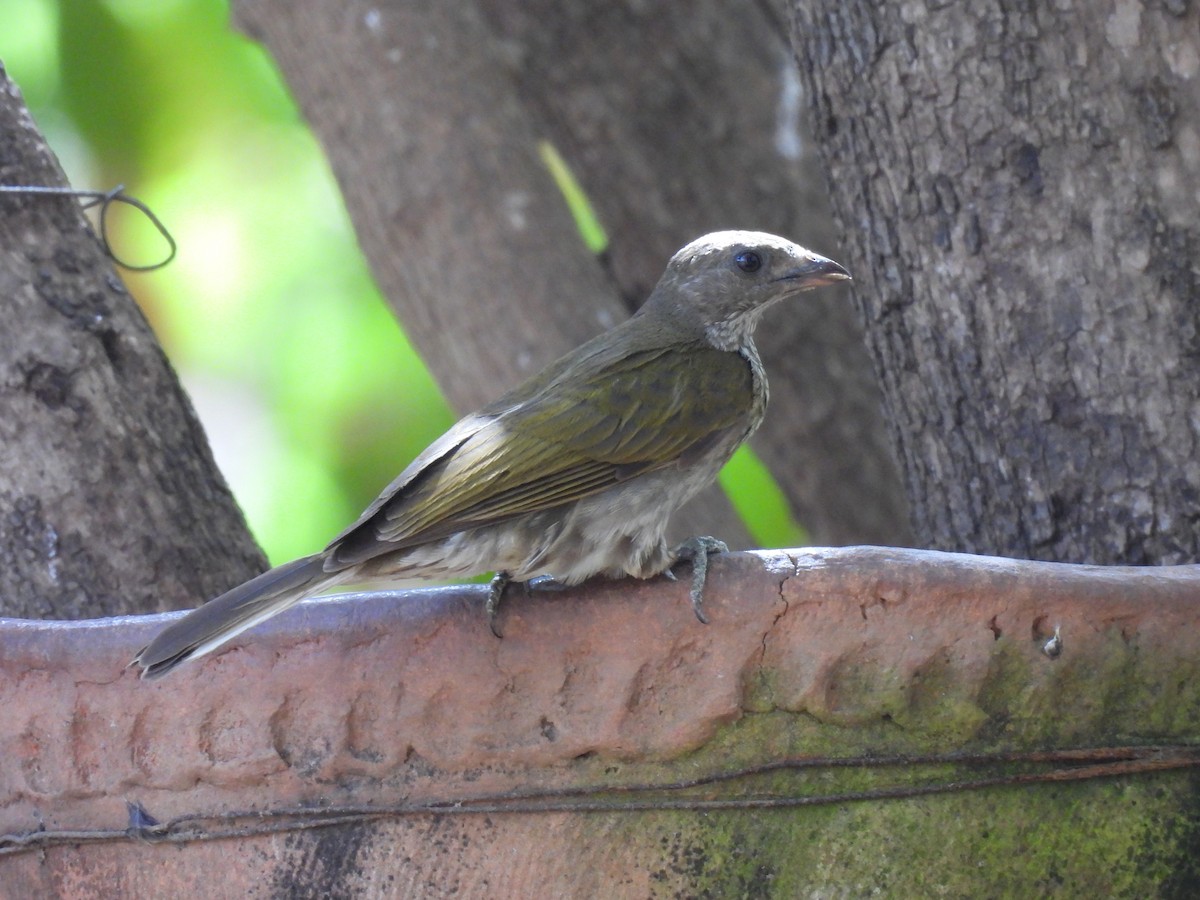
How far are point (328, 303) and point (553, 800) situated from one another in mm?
4842

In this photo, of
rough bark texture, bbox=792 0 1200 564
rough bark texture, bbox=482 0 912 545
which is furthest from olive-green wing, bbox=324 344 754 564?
rough bark texture, bbox=482 0 912 545

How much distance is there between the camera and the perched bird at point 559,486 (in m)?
2.55

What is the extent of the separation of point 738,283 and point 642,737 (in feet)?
4.75

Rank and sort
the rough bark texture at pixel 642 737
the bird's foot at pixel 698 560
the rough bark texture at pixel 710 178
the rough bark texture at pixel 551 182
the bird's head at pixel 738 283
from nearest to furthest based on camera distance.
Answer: the rough bark texture at pixel 642 737 < the bird's foot at pixel 698 560 < the bird's head at pixel 738 283 < the rough bark texture at pixel 551 182 < the rough bark texture at pixel 710 178

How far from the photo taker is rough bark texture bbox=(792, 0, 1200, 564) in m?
2.96

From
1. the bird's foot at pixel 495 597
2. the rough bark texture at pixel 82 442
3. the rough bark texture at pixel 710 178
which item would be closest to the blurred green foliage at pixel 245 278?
the rough bark texture at pixel 710 178

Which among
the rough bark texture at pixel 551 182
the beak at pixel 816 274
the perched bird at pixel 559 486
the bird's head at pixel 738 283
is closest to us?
the perched bird at pixel 559 486

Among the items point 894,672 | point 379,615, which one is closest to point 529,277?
point 379,615

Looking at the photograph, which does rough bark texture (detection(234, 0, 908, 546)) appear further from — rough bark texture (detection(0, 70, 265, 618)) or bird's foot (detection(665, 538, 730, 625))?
bird's foot (detection(665, 538, 730, 625))

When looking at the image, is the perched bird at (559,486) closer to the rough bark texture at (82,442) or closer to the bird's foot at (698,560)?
the bird's foot at (698,560)

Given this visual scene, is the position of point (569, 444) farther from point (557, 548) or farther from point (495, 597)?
point (495, 597)

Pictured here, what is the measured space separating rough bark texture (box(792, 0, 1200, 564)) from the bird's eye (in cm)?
29

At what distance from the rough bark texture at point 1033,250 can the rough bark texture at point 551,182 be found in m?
1.54

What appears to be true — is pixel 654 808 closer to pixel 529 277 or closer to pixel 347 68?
pixel 529 277
